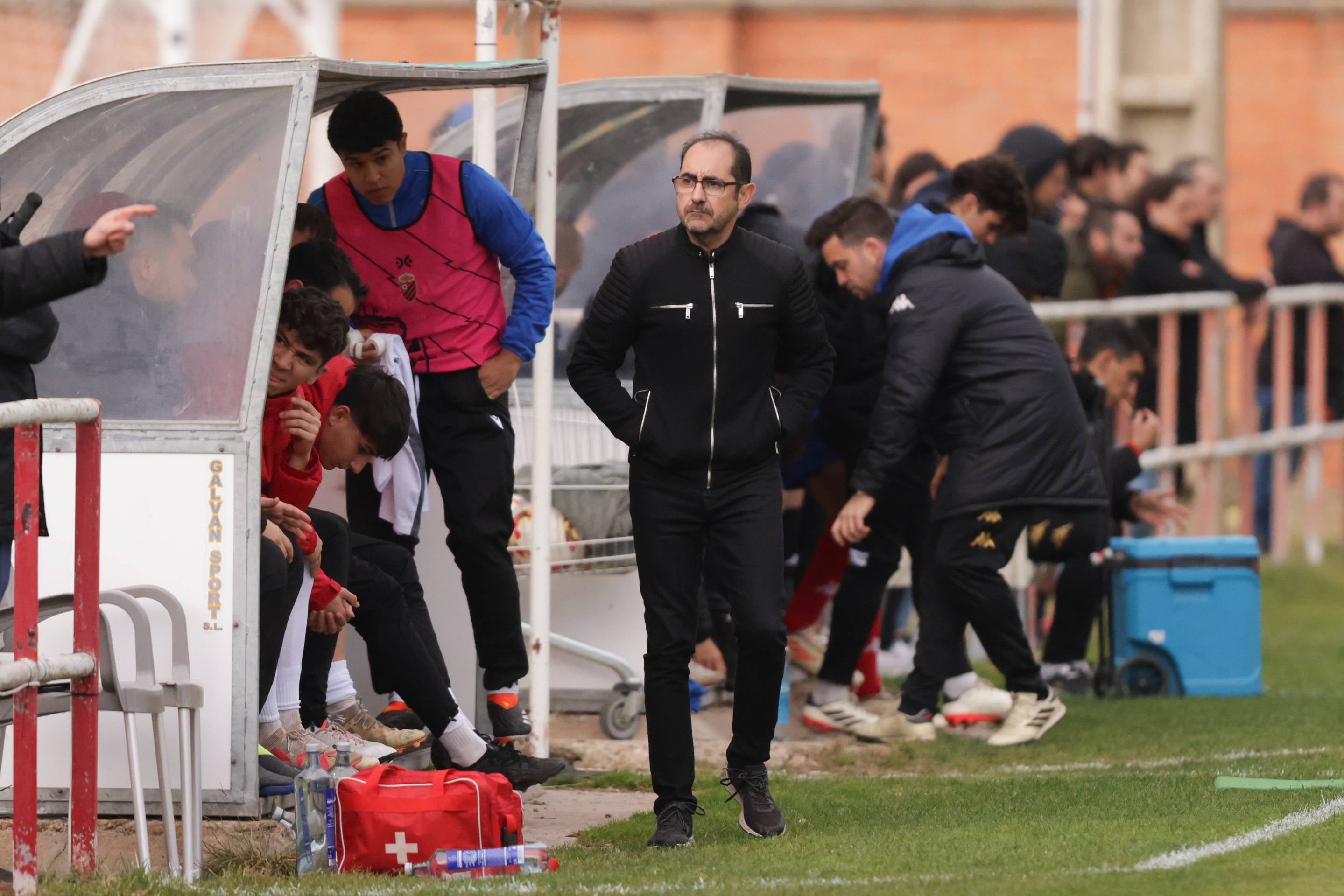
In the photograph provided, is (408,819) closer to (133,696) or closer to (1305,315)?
(133,696)

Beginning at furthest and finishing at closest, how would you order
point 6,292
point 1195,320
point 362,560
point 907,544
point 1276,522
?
point 1276,522 → point 1195,320 → point 907,544 → point 362,560 → point 6,292

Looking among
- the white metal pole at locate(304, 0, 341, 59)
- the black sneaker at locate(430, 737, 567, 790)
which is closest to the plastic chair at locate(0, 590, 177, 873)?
the black sneaker at locate(430, 737, 567, 790)

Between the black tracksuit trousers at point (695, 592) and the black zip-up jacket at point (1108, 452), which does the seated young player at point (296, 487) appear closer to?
the black tracksuit trousers at point (695, 592)

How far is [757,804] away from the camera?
20.3ft

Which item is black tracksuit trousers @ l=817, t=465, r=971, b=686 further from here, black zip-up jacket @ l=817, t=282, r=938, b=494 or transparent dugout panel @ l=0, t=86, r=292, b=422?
transparent dugout panel @ l=0, t=86, r=292, b=422

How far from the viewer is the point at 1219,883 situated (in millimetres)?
5141

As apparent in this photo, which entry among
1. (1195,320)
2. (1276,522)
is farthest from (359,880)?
(1276,522)

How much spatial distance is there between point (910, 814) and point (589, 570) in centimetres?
202

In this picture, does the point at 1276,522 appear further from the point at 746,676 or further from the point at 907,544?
the point at 746,676

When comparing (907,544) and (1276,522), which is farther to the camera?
(1276,522)

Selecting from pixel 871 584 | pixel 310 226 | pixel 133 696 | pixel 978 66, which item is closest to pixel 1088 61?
pixel 978 66

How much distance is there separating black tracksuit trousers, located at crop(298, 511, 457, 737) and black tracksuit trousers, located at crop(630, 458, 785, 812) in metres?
0.76

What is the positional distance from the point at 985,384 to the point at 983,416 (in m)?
0.13

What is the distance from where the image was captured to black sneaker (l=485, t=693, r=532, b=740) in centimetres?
702
